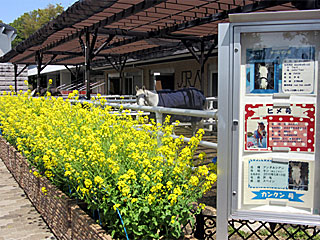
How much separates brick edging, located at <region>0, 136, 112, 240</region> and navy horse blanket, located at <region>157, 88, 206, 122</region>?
11.1ft

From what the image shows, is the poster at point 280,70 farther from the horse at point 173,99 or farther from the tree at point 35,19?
the tree at point 35,19

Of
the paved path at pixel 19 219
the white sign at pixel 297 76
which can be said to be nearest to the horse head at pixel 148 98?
the paved path at pixel 19 219

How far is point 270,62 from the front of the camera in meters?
2.38

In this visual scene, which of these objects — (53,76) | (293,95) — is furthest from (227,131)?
(53,76)

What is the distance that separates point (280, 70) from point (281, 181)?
74 centimetres

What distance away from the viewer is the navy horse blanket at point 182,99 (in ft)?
26.5

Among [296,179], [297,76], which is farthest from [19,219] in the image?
[297,76]

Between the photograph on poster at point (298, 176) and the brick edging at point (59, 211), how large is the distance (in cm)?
143

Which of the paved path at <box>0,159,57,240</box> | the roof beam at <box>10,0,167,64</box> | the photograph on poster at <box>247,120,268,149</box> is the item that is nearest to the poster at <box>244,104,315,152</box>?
the photograph on poster at <box>247,120,268,149</box>

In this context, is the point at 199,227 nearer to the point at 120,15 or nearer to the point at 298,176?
the point at 298,176

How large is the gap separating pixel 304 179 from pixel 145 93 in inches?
217

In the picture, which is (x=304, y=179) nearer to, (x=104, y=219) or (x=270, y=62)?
(x=270, y=62)

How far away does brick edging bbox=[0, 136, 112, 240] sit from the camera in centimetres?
315

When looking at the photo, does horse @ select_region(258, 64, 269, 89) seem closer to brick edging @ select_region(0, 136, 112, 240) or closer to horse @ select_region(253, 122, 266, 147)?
horse @ select_region(253, 122, 266, 147)
